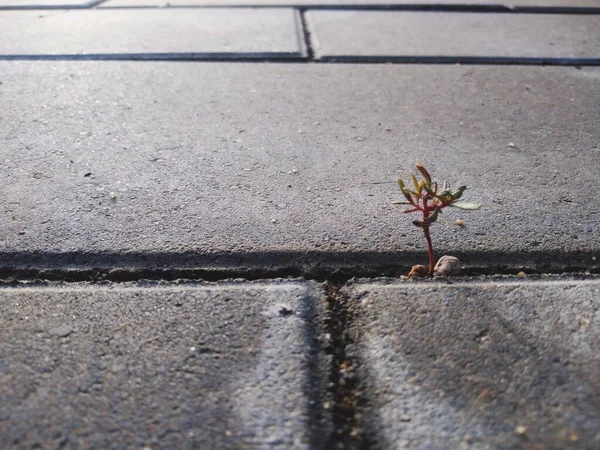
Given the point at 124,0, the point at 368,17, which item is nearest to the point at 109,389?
the point at 368,17

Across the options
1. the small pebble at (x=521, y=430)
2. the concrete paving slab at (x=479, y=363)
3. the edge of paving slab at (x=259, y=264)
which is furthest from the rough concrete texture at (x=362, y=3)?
the small pebble at (x=521, y=430)

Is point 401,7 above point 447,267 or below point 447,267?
above

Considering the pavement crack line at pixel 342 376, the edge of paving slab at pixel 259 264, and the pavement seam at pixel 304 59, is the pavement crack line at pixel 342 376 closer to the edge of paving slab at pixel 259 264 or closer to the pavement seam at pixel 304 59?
the edge of paving slab at pixel 259 264

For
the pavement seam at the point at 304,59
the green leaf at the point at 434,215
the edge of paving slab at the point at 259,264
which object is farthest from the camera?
the pavement seam at the point at 304,59

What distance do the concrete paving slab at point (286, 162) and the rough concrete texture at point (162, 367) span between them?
186 mm

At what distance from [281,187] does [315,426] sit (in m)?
1.07

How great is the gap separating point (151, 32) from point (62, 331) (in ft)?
9.48

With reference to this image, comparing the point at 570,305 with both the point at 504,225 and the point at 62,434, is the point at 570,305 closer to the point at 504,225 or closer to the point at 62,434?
the point at 504,225

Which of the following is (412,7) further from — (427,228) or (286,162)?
(427,228)

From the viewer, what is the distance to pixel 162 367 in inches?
56.9

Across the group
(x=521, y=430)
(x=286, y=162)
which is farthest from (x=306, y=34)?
(x=521, y=430)

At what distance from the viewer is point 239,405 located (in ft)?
4.45

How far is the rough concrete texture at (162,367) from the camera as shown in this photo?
1.29 metres

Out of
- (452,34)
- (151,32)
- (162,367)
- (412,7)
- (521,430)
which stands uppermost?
(151,32)
